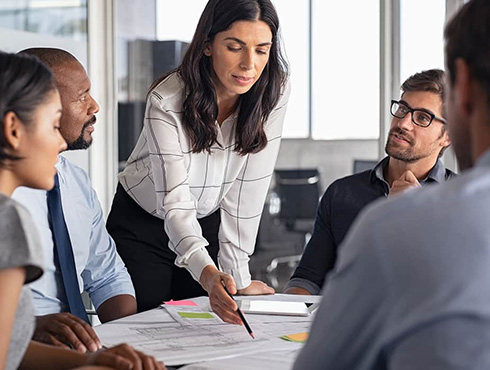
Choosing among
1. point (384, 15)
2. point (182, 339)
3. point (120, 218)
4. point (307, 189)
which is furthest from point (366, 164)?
point (182, 339)

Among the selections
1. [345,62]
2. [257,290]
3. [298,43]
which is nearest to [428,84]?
[257,290]

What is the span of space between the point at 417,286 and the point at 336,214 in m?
1.82

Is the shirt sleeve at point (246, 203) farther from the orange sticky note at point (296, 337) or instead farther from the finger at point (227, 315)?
the orange sticky note at point (296, 337)

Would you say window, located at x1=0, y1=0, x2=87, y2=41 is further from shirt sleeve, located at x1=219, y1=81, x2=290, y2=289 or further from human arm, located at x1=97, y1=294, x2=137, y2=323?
human arm, located at x1=97, y1=294, x2=137, y2=323

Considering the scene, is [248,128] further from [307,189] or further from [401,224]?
[307,189]

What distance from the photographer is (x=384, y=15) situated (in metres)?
3.65

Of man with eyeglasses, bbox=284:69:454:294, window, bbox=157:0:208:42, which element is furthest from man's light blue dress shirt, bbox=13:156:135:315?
window, bbox=157:0:208:42

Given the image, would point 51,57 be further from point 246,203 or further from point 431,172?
point 431,172

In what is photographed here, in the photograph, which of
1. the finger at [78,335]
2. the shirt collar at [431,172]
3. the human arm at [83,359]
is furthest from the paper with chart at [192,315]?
the shirt collar at [431,172]

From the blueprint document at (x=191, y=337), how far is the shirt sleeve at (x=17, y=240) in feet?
1.23

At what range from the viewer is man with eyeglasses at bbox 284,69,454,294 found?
7.98 ft

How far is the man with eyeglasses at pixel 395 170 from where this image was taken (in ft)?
7.98

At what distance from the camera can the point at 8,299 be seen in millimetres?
1032

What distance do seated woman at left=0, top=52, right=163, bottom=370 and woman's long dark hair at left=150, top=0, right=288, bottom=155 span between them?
0.84 m
